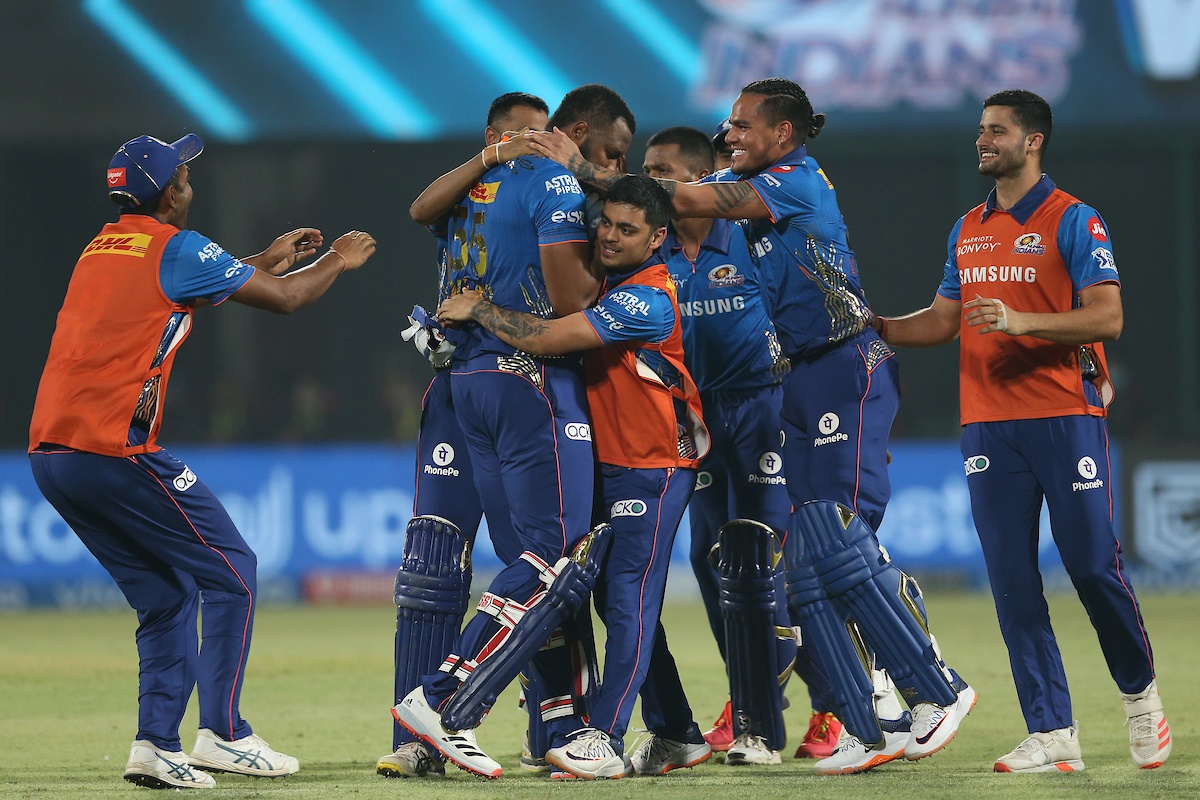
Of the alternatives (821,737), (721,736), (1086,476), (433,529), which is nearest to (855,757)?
(821,737)

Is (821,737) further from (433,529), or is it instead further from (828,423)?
(433,529)

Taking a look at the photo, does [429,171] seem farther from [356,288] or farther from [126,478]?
[126,478]

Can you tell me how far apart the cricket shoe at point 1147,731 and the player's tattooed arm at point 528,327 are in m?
2.31

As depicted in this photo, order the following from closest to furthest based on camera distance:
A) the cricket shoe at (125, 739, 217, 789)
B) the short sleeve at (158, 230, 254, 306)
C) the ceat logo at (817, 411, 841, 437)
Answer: the cricket shoe at (125, 739, 217, 789), the short sleeve at (158, 230, 254, 306), the ceat logo at (817, 411, 841, 437)

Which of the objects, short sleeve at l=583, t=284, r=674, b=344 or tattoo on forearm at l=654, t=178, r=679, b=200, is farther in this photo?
tattoo on forearm at l=654, t=178, r=679, b=200

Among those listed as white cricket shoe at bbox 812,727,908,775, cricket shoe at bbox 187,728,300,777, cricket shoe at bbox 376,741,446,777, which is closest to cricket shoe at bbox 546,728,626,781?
cricket shoe at bbox 376,741,446,777

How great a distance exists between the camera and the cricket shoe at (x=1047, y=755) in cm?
538

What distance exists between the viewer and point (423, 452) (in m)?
5.79

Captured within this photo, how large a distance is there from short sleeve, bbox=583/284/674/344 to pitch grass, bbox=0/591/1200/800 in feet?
5.01

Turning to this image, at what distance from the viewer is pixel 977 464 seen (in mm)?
5715

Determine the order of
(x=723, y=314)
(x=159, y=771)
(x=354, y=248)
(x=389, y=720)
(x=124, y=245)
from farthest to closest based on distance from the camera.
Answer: (x=389, y=720) < (x=723, y=314) < (x=354, y=248) < (x=124, y=245) < (x=159, y=771)

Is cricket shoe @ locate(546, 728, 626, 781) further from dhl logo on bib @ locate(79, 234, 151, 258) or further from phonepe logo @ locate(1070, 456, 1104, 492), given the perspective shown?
dhl logo on bib @ locate(79, 234, 151, 258)

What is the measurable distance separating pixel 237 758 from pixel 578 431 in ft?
5.45

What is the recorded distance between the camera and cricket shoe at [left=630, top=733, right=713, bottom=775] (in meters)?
5.68
